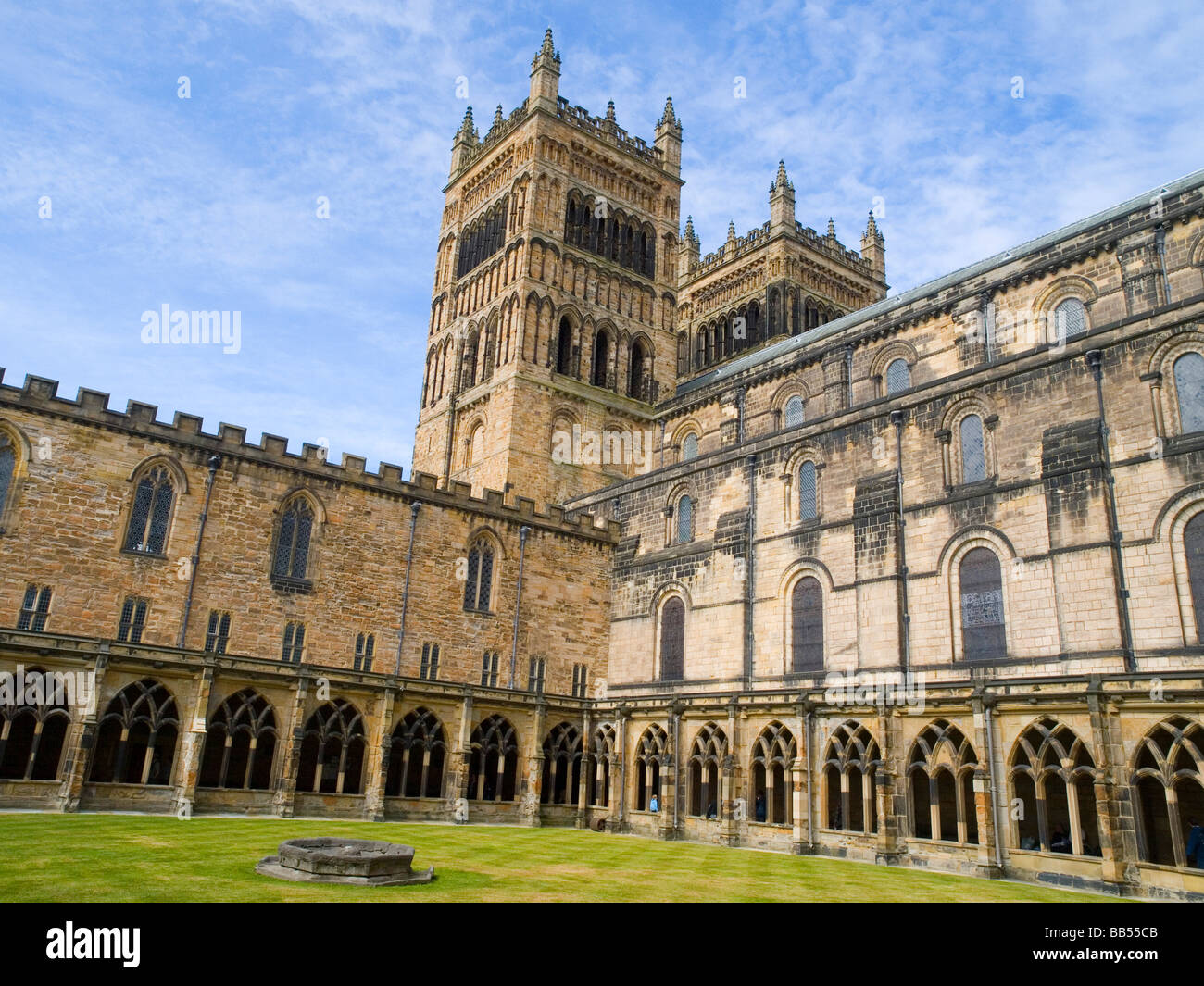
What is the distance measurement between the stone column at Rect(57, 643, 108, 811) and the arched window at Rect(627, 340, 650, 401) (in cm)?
3722

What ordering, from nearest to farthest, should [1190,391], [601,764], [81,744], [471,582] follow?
[81,744]
[1190,391]
[601,764]
[471,582]

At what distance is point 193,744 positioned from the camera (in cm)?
2500

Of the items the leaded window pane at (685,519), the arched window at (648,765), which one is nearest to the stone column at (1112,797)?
the arched window at (648,765)

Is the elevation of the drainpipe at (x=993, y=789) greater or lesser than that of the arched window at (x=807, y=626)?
lesser

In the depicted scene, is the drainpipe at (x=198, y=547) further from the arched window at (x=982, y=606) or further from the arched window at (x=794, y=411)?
the arched window at (x=794, y=411)

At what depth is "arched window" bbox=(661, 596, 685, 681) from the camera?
35.8m

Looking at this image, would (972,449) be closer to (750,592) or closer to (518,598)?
(750,592)

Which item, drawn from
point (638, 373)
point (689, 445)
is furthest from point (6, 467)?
point (638, 373)

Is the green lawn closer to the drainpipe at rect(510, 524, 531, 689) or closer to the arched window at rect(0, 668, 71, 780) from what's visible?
the arched window at rect(0, 668, 71, 780)

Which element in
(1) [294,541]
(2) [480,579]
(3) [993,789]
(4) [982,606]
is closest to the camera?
(3) [993,789]

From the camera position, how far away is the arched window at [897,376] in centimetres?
3944

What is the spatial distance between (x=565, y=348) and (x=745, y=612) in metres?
26.4

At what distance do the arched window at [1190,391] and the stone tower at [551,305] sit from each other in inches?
1229
